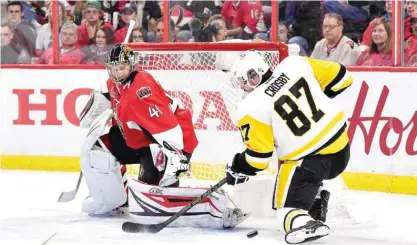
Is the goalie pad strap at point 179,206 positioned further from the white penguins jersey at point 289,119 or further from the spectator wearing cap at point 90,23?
the spectator wearing cap at point 90,23

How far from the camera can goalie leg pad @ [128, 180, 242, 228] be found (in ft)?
16.4

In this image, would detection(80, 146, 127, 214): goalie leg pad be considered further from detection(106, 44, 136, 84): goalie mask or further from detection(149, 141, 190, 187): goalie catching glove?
detection(106, 44, 136, 84): goalie mask

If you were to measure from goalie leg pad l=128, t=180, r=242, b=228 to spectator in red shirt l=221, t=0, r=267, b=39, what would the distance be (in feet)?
6.24

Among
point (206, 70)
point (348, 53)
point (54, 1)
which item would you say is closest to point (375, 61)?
point (348, 53)

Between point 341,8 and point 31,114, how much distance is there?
7.49 feet

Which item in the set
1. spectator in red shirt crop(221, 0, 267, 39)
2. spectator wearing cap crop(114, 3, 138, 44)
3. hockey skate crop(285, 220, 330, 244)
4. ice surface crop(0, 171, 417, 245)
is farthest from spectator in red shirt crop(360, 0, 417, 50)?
hockey skate crop(285, 220, 330, 244)

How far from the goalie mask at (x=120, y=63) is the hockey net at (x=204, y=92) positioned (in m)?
→ 0.65

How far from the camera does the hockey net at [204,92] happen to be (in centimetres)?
575

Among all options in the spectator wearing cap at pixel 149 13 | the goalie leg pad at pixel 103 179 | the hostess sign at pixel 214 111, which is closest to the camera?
the goalie leg pad at pixel 103 179

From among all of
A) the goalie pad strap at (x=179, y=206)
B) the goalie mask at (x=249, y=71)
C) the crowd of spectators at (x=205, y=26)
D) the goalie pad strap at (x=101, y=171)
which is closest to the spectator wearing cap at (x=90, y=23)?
the crowd of spectators at (x=205, y=26)

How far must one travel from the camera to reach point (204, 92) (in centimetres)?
600

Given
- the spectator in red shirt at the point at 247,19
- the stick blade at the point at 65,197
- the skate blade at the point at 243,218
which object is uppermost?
the spectator in red shirt at the point at 247,19

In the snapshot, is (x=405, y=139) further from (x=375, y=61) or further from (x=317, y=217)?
(x=317, y=217)

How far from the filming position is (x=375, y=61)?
632cm
